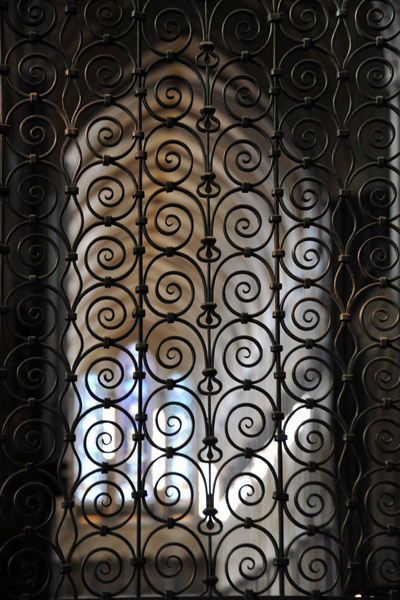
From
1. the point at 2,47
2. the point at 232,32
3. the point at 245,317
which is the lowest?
the point at 245,317

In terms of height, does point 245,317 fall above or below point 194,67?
below

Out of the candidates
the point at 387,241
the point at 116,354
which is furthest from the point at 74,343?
the point at 387,241

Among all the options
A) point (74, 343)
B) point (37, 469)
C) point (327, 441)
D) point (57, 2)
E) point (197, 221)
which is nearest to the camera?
point (37, 469)

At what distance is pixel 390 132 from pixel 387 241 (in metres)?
0.65

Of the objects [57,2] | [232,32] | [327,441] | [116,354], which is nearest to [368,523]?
[327,441]

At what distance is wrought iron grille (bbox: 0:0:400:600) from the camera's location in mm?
3377

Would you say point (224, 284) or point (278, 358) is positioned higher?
point (224, 284)

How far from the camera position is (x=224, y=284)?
3.40 m

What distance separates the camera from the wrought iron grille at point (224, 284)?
133 inches

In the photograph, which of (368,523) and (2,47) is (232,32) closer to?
(2,47)

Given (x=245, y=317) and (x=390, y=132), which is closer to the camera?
(x=245, y=317)

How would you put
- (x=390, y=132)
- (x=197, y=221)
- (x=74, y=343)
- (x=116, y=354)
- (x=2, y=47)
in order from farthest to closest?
(x=116, y=354), (x=197, y=221), (x=74, y=343), (x=390, y=132), (x=2, y=47)

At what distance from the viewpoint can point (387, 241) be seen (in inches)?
143

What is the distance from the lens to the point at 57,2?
15.1 ft
